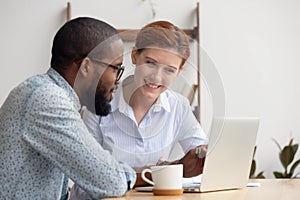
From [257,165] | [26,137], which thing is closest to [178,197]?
[26,137]

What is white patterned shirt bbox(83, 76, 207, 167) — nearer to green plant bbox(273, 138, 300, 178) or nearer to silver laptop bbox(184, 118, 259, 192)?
silver laptop bbox(184, 118, 259, 192)

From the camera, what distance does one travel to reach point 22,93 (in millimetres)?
1615

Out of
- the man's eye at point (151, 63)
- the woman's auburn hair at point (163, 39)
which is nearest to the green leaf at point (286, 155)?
the woman's auburn hair at point (163, 39)

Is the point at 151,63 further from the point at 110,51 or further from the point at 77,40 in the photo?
the point at 77,40

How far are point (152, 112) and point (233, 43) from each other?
231 cm

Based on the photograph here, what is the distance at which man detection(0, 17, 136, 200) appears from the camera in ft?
5.13

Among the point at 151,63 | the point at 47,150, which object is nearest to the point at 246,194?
the point at 151,63

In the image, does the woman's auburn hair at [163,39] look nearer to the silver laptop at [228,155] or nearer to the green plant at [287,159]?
the silver laptop at [228,155]

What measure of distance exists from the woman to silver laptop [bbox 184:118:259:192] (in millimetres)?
59

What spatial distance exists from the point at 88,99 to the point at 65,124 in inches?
8.0

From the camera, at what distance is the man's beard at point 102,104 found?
1.71 meters

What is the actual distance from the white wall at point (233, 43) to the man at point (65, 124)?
217 cm

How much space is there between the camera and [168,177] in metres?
1.65

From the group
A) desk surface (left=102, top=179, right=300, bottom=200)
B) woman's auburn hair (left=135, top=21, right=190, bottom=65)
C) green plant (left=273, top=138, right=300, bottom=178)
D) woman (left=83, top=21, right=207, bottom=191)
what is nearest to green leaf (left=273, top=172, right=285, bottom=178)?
green plant (left=273, top=138, right=300, bottom=178)
